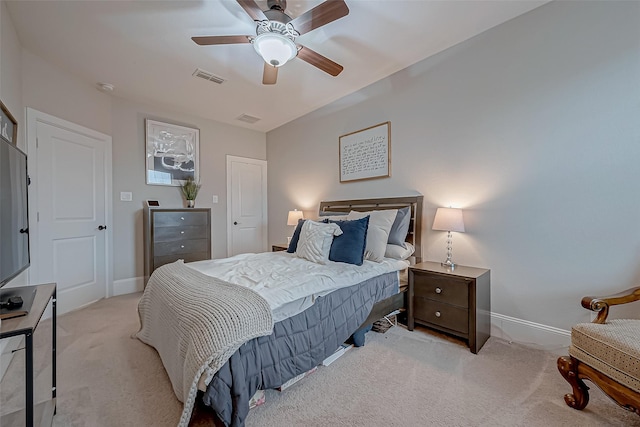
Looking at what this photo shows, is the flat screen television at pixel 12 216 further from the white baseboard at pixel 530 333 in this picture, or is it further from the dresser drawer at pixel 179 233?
the white baseboard at pixel 530 333

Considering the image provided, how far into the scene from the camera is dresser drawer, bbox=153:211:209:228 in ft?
11.6

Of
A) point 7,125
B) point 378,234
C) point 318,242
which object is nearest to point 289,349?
point 318,242

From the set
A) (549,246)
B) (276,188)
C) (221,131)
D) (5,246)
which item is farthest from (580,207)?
(221,131)

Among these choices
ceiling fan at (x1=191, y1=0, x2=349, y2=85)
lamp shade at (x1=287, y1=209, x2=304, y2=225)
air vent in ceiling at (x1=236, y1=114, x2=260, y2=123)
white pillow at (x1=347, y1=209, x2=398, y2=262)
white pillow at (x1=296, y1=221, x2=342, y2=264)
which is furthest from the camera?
air vent in ceiling at (x1=236, y1=114, x2=260, y2=123)

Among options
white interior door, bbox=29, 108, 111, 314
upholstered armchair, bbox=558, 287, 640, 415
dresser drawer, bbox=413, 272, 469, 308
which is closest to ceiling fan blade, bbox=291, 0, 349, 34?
dresser drawer, bbox=413, 272, 469, 308

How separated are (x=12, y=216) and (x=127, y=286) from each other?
2.76m

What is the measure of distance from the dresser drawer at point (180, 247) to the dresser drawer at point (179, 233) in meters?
0.06

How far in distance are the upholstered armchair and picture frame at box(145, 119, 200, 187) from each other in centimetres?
460

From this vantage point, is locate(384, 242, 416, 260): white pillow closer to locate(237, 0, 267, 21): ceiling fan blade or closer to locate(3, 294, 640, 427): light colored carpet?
locate(3, 294, 640, 427): light colored carpet

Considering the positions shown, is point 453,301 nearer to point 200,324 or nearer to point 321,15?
point 200,324

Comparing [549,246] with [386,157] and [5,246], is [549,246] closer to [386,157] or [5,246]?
[386,157]

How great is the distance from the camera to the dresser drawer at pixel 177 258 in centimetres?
352

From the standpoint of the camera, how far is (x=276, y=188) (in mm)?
4926

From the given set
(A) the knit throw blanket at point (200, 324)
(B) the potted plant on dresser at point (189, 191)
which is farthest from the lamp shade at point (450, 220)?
(B) the potted plant on dresser at point (189, 191)
